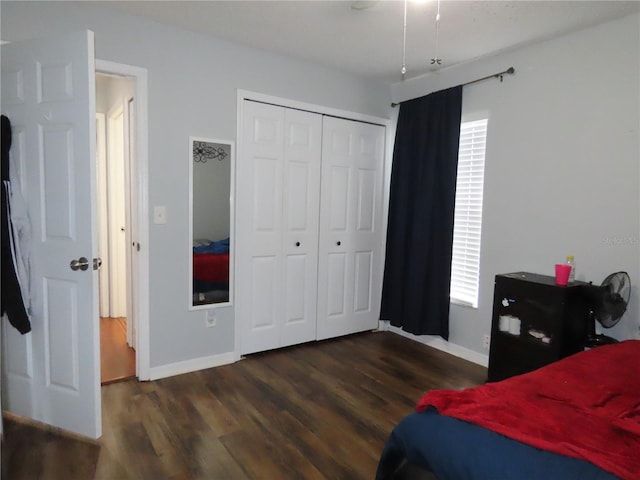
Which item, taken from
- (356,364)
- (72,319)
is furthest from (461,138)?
(72,319)

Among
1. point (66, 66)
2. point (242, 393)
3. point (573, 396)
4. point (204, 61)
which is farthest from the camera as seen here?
point (204, 61)

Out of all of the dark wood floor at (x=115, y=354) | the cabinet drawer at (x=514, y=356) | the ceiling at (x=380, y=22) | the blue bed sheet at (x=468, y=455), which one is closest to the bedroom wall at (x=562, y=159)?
the ceiling at (x=380, y=22)

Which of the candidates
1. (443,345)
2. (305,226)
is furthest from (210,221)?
(443,345)

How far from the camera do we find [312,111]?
137 inches

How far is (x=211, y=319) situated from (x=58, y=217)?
1.38 meters

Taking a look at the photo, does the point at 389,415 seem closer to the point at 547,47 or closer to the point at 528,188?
the point at 528,188

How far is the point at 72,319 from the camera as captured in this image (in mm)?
2090

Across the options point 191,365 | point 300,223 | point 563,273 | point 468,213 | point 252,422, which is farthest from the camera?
point 300,223

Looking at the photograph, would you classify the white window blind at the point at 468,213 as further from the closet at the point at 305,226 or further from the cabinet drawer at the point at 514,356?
the closet at the point at 305,226

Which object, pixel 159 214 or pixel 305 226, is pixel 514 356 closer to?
pixel 305 226

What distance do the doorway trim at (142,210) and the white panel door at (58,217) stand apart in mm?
640

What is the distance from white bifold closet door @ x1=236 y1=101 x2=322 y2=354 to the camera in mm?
3207

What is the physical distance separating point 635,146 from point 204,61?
289 centimetres

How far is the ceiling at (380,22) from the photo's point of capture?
237cm
